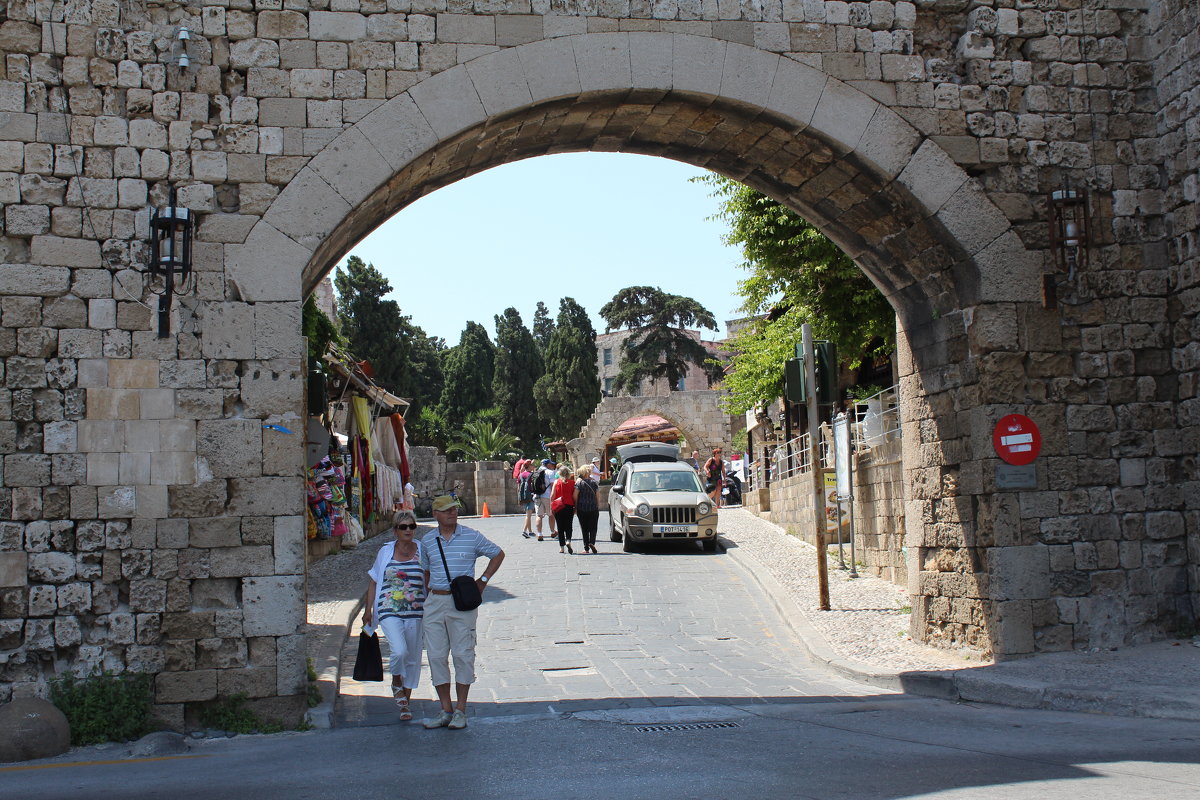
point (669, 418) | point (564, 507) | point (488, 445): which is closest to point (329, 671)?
Answer: point (564, 507)

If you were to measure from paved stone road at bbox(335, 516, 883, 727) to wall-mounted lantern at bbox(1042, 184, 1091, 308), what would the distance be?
330cm

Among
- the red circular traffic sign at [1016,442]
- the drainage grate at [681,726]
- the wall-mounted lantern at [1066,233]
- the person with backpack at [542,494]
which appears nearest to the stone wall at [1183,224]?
the wall-mounted lantern at [1066,233]

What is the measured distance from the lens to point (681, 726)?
21.3 feet

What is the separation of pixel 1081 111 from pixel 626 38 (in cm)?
351

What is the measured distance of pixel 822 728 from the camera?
6219 mm

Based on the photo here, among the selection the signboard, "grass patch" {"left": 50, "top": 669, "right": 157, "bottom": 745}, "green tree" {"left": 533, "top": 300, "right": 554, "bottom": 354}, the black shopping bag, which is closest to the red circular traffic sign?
the black shopping bag

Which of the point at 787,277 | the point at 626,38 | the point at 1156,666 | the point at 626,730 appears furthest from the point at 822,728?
the point at 787,277

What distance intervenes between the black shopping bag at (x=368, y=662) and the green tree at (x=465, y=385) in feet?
142

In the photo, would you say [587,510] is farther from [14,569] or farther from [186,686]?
[14,569]

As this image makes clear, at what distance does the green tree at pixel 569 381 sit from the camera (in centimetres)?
4869

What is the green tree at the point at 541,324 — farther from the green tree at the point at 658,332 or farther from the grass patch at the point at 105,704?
the grass patch at the point at 105,704

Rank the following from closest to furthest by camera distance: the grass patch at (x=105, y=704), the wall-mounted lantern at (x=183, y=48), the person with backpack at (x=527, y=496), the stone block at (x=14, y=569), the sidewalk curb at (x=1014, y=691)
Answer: the sidewalk curb at (x=1014, y=691), the grass patch at (x=105, y=704), the stone block at (x=14, y=569), the wall-mounted lantern at (x=183, y=48), the person with backpack at (x=527, y=496)

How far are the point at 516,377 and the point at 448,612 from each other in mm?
44889

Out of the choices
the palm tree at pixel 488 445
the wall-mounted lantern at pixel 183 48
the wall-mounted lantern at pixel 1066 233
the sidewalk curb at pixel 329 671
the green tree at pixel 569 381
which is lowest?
the sidewalk curb at pixel 329 671
